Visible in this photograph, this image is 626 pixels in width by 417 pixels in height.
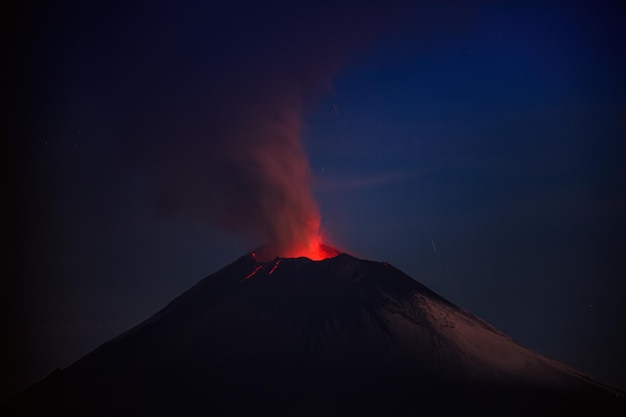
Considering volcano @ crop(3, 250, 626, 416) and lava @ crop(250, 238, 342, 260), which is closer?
volcano @ crop(3, 250, 626, 416)

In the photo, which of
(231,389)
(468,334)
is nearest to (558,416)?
(468,334)

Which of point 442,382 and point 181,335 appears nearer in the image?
point 442,382

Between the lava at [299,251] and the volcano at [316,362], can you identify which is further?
the lava at [299,251]

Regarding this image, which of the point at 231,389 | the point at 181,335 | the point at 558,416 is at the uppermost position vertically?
the point at 181,335

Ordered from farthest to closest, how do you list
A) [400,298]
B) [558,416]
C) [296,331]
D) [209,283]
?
[209,283] → [400,298] → [296,331] → [558,416]

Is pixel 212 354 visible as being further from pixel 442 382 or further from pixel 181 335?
pixel 442 382

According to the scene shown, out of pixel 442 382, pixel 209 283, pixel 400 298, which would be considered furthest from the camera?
pixel 209 283

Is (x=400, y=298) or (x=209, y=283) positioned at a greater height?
(x=209, y=283)

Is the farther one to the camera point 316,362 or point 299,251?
point 299,251
